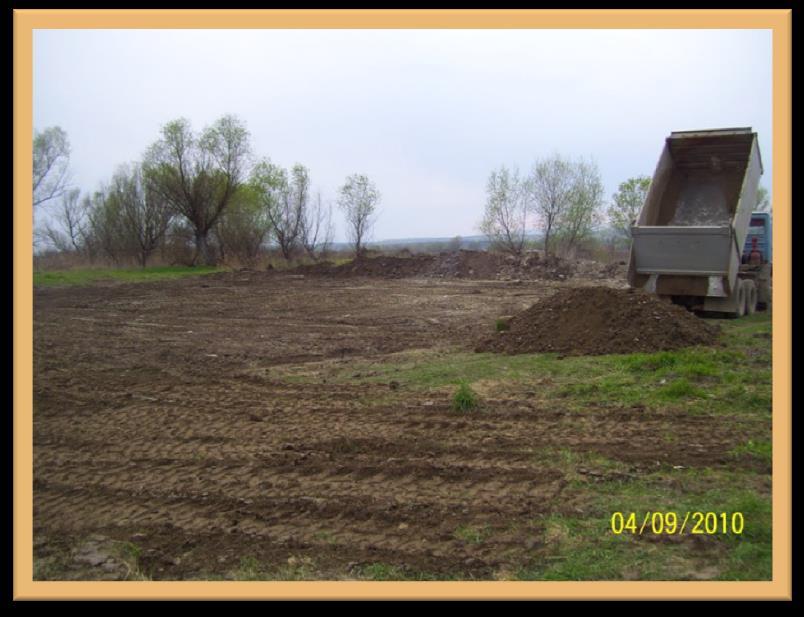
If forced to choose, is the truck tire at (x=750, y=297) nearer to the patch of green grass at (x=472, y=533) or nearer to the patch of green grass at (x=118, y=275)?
the patch of green grass at (x=472, y=533)

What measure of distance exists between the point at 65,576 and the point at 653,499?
4.09 meters

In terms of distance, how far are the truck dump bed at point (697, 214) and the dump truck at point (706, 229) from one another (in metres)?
0.02

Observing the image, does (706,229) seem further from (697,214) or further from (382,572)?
(382,572)

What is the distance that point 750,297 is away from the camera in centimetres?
1362

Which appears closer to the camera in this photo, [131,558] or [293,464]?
[131,558]

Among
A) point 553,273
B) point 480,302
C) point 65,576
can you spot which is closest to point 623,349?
point 65,576

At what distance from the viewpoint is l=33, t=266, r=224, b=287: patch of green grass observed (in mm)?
28316

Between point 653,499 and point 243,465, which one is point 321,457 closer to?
point 243,465

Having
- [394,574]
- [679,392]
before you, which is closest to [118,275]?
[679,392]

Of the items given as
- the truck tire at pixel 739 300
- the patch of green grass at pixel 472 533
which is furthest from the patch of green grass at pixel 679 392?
the truck tire at pixel 739 300

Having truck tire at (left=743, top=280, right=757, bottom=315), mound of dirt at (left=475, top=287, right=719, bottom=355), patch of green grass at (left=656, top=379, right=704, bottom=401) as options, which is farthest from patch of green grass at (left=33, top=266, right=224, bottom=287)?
patch of green grass at (left=656, top=379, right=704, bottom=401)

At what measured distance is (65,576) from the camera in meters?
4.00

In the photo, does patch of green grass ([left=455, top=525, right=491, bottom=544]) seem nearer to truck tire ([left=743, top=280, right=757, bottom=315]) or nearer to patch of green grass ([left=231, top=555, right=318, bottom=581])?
patch of green grass ([left=231, top=555, right=318, bottom=581])

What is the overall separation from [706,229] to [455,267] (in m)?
24.3
